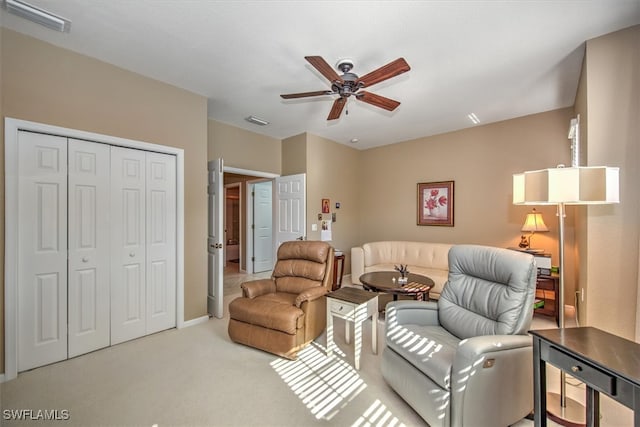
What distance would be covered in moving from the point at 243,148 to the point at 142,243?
229cm

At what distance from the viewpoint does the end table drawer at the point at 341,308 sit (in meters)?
2.49

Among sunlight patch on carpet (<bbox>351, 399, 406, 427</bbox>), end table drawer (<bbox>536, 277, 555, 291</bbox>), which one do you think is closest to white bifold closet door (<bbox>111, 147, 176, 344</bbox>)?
sunlight patch on carpet (<bbox>351, 399, 406, 427</bbox>)

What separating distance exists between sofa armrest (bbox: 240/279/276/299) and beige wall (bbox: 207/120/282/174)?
216cm

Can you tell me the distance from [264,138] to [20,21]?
316 cm

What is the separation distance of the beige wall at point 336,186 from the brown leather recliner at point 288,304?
5.31ft

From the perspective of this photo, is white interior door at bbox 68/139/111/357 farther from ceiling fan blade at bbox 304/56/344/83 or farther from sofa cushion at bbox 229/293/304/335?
ceiling fan blade at bbox 304/56/344/83

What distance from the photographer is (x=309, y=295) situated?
8.93 ft

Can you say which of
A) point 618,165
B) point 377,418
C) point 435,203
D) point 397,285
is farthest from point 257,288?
Answer: point 435,203

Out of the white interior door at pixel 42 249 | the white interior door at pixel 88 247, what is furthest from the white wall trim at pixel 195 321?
the white interior door at pixel 42 249

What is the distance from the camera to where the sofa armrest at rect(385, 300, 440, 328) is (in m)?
2.18

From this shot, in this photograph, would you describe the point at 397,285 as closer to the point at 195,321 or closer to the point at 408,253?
the point at 408,253

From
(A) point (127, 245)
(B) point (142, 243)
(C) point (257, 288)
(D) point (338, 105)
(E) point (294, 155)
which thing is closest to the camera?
(D) point (338, 105)

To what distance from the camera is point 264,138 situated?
16.5 ft

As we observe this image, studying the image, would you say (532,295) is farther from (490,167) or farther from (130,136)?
(130,136)
